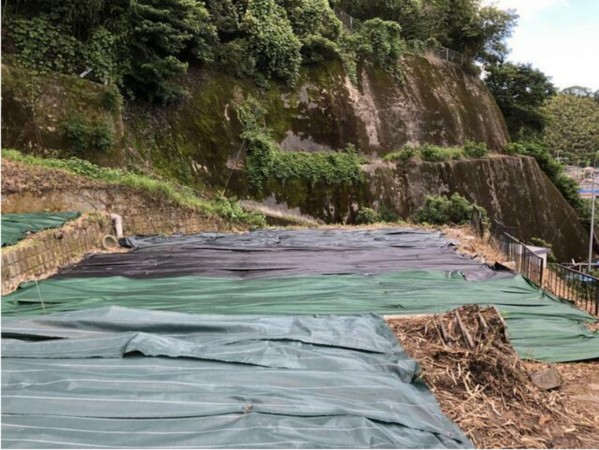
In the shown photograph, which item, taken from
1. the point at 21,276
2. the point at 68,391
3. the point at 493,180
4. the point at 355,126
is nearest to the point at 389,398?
the point at 68,391

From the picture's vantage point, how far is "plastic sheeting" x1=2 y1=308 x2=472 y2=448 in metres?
2.26

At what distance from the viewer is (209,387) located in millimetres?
2680

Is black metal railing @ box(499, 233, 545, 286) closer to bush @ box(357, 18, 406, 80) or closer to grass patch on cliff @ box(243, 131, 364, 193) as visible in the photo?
grass patch on cliff @ box(243, 131, 364, 193)

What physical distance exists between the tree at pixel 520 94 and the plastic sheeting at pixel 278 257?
853 inches

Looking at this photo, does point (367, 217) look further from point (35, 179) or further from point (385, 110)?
point (35, 179)

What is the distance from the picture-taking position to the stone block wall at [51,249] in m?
5.71

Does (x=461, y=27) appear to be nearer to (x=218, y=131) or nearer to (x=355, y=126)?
(x=355, y=126)

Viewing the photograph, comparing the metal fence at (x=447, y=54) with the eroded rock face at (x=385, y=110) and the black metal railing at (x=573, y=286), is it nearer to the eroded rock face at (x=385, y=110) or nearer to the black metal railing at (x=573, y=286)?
the eroded rock face at (x=385, y=110)

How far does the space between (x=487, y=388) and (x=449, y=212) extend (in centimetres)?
1202

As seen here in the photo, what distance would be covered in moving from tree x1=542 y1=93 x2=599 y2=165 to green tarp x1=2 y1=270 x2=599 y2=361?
44146 millimetres

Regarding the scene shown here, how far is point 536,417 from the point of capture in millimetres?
2889

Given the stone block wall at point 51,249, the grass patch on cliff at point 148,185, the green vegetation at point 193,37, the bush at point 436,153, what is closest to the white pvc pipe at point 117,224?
the stone block wall at point 51,249

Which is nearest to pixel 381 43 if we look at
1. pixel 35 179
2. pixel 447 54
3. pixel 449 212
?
pixel 447 54

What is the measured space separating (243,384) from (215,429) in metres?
0.50
